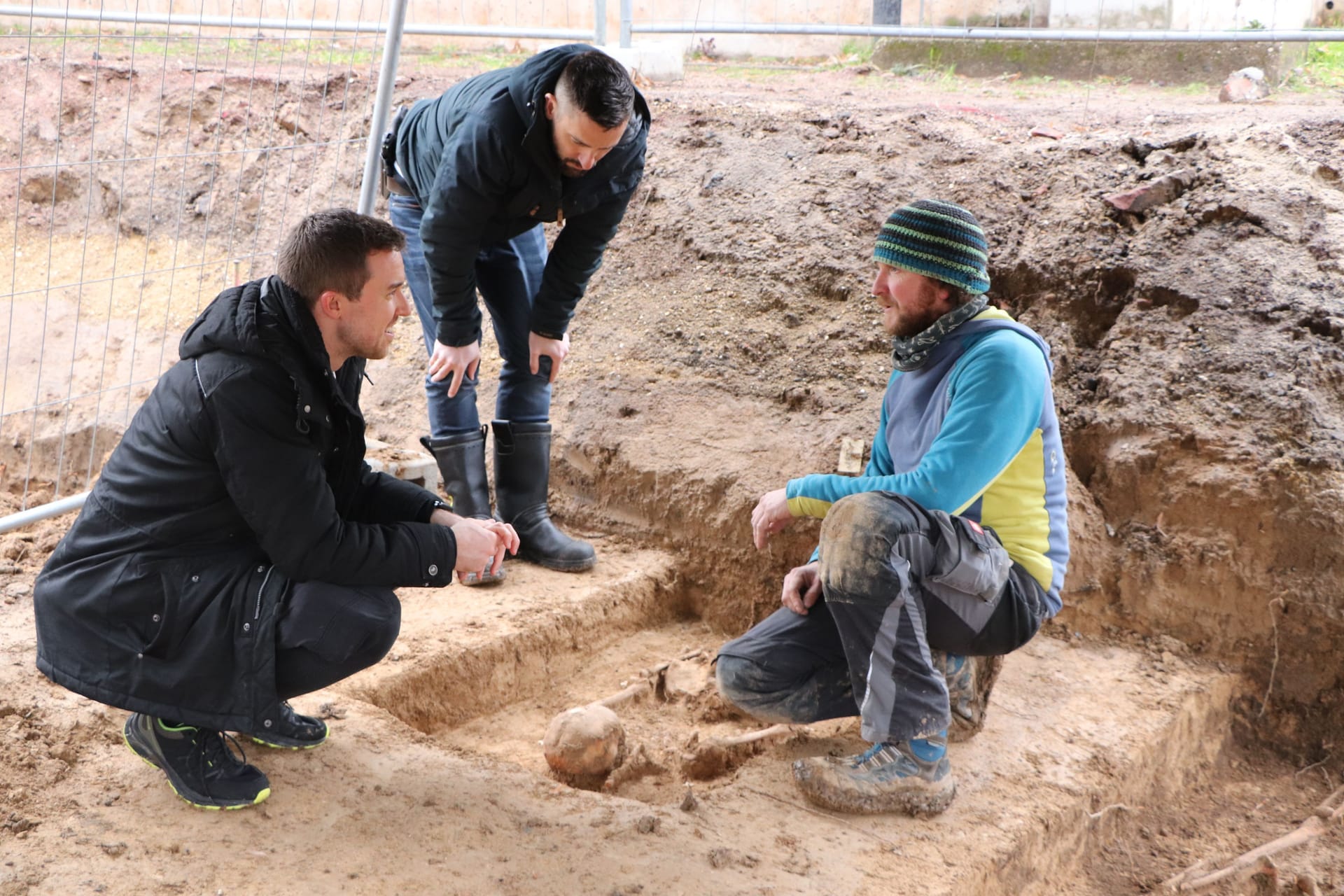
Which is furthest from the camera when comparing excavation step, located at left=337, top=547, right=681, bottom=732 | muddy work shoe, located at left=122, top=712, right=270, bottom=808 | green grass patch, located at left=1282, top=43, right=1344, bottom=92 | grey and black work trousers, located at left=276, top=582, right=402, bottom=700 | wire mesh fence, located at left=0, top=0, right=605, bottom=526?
wire mesh fence, located at left=0, top=0, right=605, bottom=526

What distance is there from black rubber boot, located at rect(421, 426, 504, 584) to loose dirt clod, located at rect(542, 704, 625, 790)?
103 cm

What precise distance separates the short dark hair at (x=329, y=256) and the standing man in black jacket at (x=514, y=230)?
3.12 feet

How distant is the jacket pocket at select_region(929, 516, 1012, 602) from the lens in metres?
2.80

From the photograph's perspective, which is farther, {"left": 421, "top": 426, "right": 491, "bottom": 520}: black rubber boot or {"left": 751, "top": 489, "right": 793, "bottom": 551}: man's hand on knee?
{"left": 421, "top": 426, "right": 491, "bottom": 520}: black rubber boot

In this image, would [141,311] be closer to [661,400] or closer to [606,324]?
[606,324]

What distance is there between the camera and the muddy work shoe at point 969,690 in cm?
325

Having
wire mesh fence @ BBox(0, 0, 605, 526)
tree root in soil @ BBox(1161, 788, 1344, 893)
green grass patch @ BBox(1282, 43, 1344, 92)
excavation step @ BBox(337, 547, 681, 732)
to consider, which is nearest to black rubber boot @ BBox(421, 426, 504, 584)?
excavation step @ BBox(337, 547, 681, 732)

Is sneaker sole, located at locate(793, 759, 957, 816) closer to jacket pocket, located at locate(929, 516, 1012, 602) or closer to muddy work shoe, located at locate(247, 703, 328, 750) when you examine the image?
jacket pocket, located at locate(929, 516, 1012, 602)

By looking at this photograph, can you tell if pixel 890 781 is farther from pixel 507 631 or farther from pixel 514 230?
pixel 514 230

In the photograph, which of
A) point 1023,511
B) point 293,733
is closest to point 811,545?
point 1023,511

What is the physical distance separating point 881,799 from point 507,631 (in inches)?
57.5

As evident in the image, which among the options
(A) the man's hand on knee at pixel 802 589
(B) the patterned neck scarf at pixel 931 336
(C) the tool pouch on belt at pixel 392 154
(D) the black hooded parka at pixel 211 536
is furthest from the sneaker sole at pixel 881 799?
(C) the tool pouch on belt at pixel 392 154

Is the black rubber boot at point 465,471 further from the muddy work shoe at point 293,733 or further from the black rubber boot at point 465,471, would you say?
the muddy work shoe at point 293,733

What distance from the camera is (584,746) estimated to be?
10.6 feet
